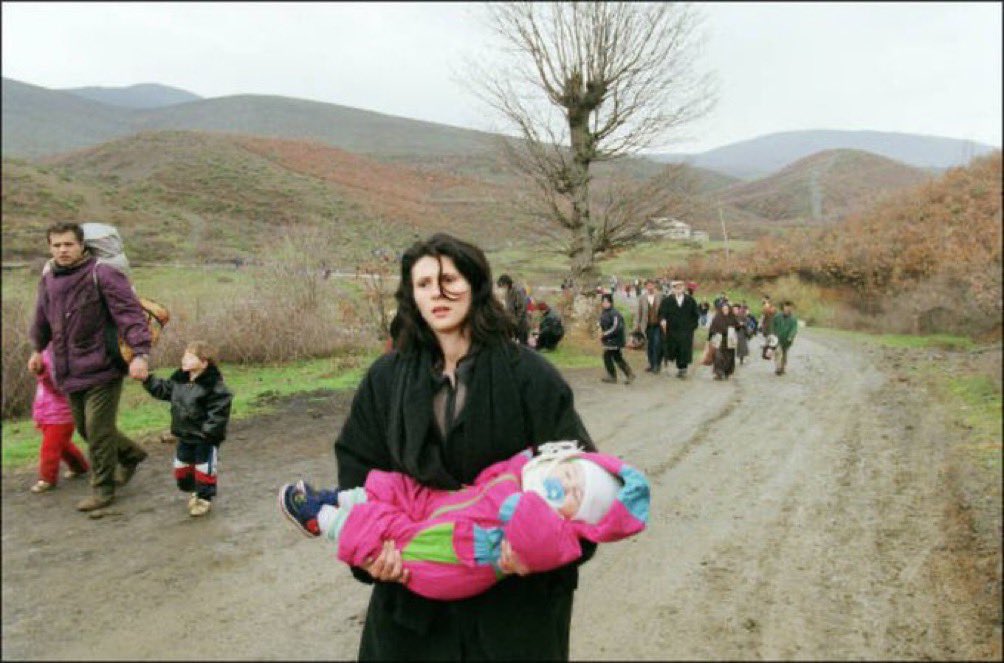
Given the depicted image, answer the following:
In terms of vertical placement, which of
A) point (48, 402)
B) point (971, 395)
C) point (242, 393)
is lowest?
point (971, 395)

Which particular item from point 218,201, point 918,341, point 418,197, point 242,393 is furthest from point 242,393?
point 918,341

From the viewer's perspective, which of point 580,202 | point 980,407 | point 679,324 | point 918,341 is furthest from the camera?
point 918,341

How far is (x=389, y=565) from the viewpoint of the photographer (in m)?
1.69

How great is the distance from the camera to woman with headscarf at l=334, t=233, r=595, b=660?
1808 millimetres

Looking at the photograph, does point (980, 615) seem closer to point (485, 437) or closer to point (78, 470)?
point (485, 437)

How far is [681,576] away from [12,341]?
4129mm

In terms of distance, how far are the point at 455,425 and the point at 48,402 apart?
11.1ft

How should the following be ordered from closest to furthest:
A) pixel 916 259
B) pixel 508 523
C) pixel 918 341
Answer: pixel 508 523
pixel 918 341
pixel 916 259

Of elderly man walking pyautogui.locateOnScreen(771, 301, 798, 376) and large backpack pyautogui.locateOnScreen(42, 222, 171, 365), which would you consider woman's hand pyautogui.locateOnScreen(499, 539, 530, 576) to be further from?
elderly man walking pyautogui.locateOnScreen(771, 301, 798, 376)

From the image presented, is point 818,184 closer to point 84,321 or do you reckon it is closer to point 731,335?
point 731,335

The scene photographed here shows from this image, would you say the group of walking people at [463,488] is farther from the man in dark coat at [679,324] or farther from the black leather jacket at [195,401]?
the man in dark coat at [679,324]

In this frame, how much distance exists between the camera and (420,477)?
1838 mm

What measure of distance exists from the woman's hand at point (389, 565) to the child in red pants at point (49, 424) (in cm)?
297

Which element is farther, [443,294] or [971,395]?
[971,395]
